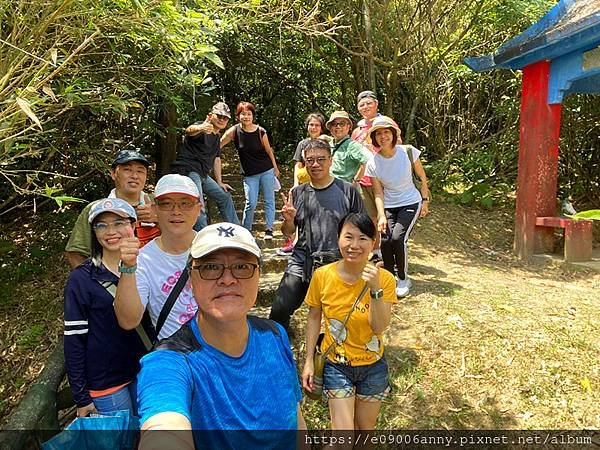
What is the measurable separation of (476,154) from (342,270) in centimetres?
812

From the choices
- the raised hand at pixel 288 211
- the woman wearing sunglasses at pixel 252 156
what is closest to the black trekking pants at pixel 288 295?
the raised hand at pixel 288 211

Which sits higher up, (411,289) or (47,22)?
Answer: (47,22)

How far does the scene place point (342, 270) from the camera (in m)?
2.96

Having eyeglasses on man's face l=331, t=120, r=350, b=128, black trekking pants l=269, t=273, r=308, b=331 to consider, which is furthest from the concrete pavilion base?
black trekking pants l=269, t=273, r=308, b=331

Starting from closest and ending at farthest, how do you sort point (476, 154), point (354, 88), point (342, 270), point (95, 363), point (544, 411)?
1. point (95, 363)
2. point (342, 270)
3. point (544, 411)
4. point (476, 154)
5. point (354, 88)

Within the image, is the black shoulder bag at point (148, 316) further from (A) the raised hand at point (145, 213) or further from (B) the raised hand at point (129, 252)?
(A) the raised hand at point (145, 213)

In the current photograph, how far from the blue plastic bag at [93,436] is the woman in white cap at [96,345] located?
562 millimetres

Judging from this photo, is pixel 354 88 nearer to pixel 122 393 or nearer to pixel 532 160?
pixel 532 160

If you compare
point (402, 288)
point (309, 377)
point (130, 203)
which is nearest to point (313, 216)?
point (309, 377)

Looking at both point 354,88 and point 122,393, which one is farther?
point 354,88

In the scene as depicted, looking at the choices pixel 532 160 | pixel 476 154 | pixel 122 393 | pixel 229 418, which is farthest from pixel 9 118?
pixel 476 154

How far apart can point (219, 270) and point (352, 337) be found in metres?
1.39

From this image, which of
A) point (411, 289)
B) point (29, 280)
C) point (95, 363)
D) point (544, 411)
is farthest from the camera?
point (29, 280)

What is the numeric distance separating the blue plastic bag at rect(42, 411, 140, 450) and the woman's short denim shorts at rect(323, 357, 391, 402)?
1324mm
